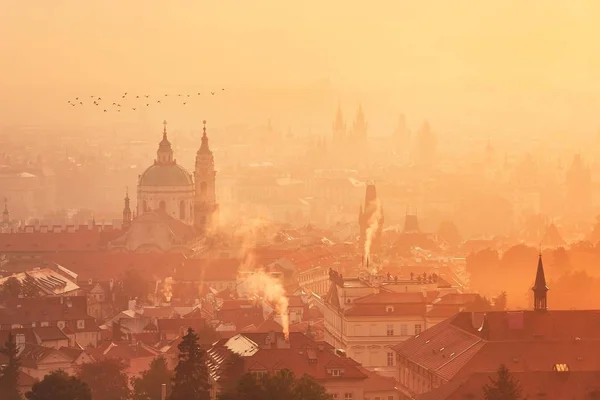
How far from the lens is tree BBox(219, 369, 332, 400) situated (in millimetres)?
38375

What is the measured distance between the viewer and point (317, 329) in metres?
62.5

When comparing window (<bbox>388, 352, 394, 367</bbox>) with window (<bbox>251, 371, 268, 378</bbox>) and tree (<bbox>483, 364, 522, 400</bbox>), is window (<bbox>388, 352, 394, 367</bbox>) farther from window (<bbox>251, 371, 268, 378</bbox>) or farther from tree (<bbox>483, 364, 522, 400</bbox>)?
tree (<bbox>483, 364, 522, 400</bbox>)

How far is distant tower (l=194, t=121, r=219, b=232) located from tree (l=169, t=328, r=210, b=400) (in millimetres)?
67101

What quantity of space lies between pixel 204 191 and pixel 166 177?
7.85 ft

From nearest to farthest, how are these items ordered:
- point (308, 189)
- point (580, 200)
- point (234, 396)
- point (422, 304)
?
point (234, 396), point (422, 304), point (580, 200), point (308, 189)

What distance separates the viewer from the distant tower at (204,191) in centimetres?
10881

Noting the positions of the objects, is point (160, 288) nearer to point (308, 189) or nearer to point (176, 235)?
point (176, 235)

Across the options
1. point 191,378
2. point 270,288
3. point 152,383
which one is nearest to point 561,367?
point 191,378

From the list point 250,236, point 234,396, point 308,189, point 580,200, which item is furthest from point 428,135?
point 234,396

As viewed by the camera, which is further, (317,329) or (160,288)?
(160,288)

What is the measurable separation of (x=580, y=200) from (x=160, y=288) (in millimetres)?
84336

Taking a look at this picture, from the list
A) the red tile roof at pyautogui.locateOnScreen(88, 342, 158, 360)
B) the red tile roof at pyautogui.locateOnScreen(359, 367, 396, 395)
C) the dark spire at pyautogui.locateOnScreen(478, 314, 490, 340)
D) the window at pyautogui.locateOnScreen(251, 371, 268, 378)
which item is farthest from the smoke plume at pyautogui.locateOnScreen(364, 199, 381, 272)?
the window at pyautogui.locateOnScreen(251, 371, 268, 378)

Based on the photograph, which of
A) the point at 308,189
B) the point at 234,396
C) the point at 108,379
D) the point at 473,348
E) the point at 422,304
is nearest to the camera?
the point at 234,396

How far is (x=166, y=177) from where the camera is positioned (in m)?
109
